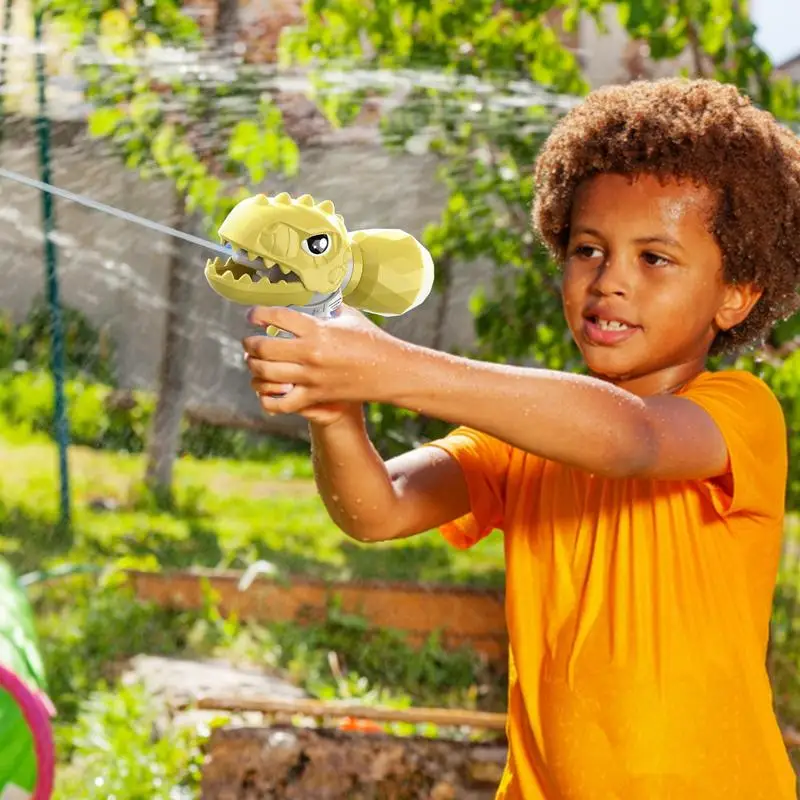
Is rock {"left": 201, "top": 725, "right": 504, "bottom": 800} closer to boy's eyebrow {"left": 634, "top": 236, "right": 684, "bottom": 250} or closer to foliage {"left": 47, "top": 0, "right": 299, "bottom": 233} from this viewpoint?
foliage {"left": 47, "top": 0, "right": 299, "bottom": 233}

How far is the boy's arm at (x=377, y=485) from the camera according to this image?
1.11 m

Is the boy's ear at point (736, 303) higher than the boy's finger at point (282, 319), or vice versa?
the boy's finger at point (282, 319)

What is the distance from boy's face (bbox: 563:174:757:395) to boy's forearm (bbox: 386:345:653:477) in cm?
18

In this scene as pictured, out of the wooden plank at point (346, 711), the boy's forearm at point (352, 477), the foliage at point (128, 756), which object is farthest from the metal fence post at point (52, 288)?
the boy's forearm at point (352, 477)

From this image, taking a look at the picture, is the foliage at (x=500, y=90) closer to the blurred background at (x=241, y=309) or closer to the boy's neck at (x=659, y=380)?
the blurred background at (x=241, y=309)

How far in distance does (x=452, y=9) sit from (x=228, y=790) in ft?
5.75

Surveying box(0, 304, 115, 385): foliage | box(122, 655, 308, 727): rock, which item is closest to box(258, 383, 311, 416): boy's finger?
box(122, 655, 308, 727): rock

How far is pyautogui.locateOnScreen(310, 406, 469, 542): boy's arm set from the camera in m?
1.11

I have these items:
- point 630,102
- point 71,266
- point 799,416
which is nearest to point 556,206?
point 630,102

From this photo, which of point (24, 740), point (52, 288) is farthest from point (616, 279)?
point (52, 288)

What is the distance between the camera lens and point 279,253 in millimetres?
880

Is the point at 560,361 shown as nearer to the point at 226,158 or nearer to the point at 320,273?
the point at 226,158

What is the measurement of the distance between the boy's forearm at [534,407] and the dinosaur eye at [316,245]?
97 millimetres

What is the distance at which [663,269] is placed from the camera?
120 cm
